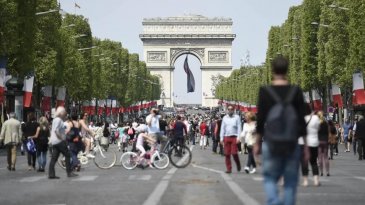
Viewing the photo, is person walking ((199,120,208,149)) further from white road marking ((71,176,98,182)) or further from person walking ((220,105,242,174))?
white road marking ((71,176,98,182))

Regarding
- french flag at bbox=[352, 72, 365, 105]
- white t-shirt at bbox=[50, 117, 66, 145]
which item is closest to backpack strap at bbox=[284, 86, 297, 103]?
white t-shirt at bbox=[50, 117, 66, 145]

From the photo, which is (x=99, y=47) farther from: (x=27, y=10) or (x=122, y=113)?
(x=27, y=10)

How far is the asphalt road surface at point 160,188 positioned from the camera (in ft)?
60.1

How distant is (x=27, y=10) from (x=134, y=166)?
25024mm

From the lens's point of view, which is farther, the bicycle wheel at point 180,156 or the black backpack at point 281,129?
the bicycle wheel at point 180,156

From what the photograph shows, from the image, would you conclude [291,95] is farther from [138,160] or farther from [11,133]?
[11,133]

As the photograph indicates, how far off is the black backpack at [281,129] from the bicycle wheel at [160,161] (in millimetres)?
20815

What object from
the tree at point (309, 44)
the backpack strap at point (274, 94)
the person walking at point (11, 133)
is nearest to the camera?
the backpack strap at point (274, 94)

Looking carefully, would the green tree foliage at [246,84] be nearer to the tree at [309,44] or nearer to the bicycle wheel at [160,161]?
the tree at [309,44]

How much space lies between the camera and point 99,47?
4459 inches

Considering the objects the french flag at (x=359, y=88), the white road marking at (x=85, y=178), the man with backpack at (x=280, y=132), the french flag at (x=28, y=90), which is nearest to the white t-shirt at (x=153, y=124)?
the white road marking at (x=85, y=178)

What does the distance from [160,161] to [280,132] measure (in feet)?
69.4

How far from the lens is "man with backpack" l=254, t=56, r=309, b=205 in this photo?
10.9 m

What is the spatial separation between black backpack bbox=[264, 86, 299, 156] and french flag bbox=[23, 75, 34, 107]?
46869 mm
